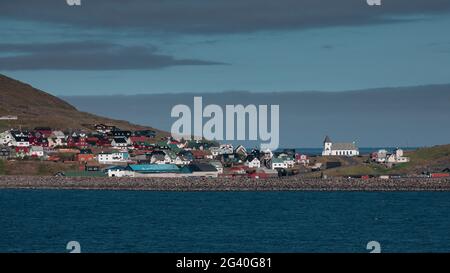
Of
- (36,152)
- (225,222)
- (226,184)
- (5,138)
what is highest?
(5,138)

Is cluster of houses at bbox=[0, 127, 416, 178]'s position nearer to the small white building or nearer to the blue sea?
the small white building

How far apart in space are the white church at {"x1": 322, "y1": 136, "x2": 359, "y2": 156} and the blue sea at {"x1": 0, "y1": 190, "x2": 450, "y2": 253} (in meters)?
60.7

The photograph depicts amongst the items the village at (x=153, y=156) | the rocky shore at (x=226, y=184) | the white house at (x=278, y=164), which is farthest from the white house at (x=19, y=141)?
the white house at (x=278, y=164)

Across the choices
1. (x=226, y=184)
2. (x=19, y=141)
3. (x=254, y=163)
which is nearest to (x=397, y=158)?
(x=254, y=163)

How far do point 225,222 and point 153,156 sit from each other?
78.2 metres

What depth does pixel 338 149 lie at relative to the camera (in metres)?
173

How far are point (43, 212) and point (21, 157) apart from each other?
6771 centimetres

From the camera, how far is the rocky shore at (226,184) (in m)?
121

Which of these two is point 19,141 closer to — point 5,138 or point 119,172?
point 5,138

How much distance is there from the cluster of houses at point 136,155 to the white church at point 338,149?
8342 millimetres

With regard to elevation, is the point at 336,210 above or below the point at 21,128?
below
